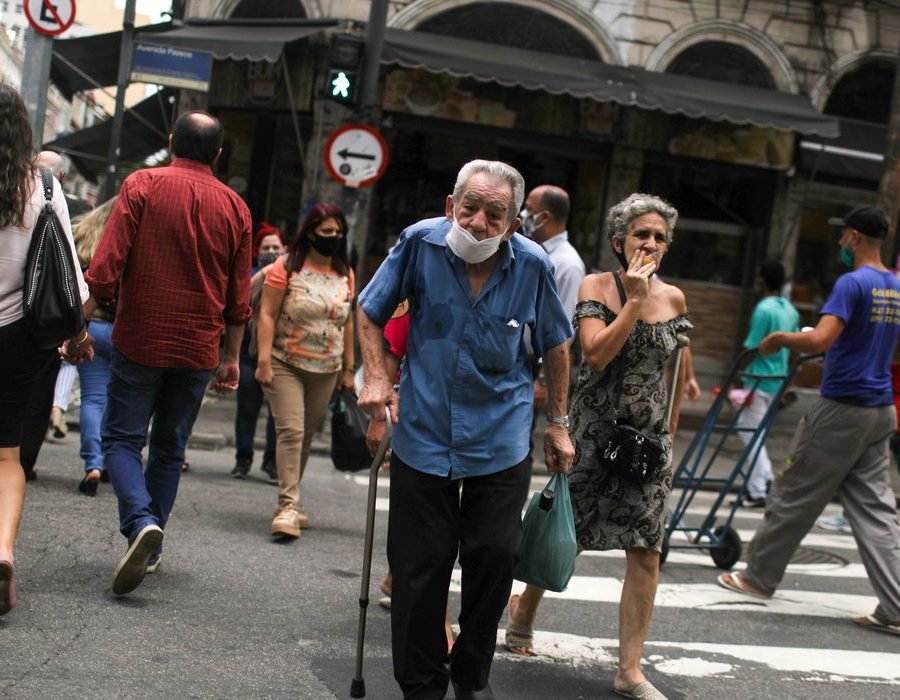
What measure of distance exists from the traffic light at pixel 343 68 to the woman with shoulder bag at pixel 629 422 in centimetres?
785

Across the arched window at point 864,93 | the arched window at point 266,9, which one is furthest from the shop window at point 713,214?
the arched window at point 266,9

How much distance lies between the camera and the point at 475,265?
4.25 metres

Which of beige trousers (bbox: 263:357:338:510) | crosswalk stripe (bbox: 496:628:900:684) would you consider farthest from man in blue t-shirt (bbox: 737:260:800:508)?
crosswalk stripe (bbox: 496:628:900:684)

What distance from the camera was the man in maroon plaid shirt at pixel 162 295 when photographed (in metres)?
5.40

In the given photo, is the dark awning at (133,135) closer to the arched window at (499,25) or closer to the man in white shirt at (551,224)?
the arched window at (499,25)

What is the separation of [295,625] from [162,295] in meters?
1.49

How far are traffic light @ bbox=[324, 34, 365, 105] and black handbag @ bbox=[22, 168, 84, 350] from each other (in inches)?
317

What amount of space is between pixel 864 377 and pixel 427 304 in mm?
3203

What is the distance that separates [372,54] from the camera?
41.7 feet

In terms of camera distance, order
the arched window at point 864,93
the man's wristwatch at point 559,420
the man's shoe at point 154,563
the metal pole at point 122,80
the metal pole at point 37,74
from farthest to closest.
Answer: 1. the arched window at point 864,93
2. the metal pole at point 122,80
3. the metal pole at point 37,74
4. the man's shoe at point 154,563
5. the man's wristwatch at point 559,420

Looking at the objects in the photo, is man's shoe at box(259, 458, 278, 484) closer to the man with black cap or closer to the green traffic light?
the man with black cap

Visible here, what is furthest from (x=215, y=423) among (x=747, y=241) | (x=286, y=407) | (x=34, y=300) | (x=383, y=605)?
(x=747, y=241)

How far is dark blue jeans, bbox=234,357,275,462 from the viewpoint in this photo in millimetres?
9125

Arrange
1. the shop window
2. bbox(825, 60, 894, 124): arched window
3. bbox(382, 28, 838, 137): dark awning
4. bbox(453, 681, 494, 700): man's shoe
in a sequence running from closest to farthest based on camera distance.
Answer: bbox(453, 681, 494, 700): man's shoe < bbox(382, 28, 838, 137): dark awning < the shop window < bbox(825, 60, 894, 124): arched window
